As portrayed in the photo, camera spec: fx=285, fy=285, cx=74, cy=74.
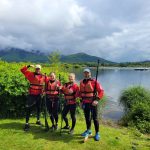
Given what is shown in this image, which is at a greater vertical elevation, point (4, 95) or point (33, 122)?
point (4, 95)

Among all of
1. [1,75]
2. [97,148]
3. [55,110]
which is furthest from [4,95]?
[97,148]

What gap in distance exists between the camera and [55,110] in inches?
538

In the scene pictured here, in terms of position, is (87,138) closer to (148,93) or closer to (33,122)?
(33,122)

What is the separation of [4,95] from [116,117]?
525 inches

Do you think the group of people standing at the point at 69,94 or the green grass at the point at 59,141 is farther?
the group of people standing at the point at 69,94

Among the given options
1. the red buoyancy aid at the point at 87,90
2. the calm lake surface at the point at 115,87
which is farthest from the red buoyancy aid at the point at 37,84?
the calm lake surface at the point at 115,87

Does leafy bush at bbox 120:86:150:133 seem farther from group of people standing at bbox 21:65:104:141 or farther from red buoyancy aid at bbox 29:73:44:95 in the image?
red buoyancy aid at bbox 29:73:44:95

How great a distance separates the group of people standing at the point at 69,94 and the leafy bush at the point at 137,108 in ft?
21.2

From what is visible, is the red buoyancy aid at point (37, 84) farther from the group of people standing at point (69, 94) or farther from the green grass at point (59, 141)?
the green grass at point (59, 141)

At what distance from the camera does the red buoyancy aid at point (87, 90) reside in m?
12.1

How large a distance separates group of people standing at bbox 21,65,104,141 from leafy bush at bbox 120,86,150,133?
6473 millimetres

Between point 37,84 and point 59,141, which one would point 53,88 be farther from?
point 59,141

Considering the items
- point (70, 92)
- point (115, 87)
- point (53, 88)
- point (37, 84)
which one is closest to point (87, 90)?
point (70, 92)

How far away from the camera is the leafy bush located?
18.6m
